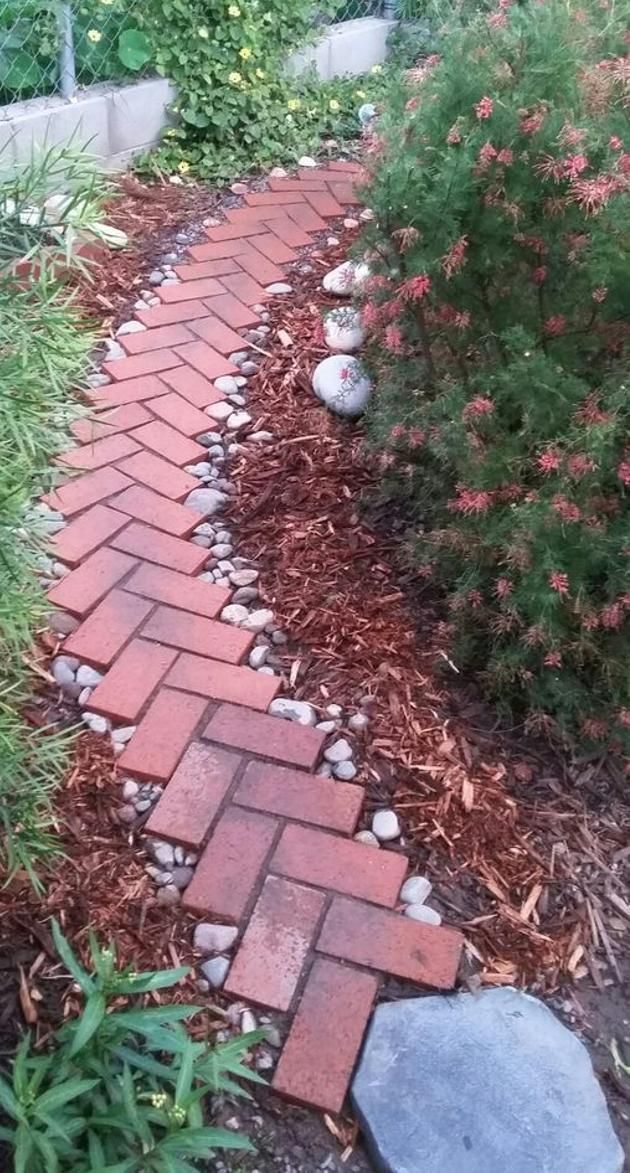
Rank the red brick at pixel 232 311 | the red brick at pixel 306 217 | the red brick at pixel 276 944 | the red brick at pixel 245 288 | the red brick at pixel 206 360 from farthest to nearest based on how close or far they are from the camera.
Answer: the red brick at pixel 306 217
the red brick at pixel 245 288
the red brick at pixel 232 311
the red brick at pixel 206 360
the red brick at pixel 276 944

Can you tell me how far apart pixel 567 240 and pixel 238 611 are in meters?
1.15

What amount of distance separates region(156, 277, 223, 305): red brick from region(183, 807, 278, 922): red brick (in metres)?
2.16

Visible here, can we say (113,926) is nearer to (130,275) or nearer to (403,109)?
(403,109)

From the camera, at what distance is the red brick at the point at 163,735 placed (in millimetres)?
2189

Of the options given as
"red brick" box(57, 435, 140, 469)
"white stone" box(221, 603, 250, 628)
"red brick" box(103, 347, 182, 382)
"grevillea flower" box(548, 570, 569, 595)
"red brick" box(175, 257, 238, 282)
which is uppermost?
"grevillea flower" box(548, 570, 569, 595)

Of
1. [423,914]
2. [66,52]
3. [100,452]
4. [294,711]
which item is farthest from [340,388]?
[66,52]

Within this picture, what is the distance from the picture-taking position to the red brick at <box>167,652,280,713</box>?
7.73 feet

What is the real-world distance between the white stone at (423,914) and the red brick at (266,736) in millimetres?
377

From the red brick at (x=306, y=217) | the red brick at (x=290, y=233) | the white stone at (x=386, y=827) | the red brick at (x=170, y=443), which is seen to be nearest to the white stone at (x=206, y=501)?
the red brick at (x=170, y=443)

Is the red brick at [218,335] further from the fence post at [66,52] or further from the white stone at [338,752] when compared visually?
the white stone at [338,752]

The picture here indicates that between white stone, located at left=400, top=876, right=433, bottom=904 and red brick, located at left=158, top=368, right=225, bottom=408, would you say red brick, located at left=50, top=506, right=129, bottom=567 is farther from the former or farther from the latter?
white stone, located at left=400, top=876, right=433, bottom=904

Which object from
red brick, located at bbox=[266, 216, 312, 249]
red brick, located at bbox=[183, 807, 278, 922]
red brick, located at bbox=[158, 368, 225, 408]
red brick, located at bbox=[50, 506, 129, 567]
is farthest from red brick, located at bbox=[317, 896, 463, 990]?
red brick, located at bbox=[266, 216, 312, 249]

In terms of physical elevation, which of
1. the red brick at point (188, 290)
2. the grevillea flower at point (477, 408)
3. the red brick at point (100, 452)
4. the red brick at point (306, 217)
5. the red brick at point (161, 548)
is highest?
the grevillea flower at point (477, 408)

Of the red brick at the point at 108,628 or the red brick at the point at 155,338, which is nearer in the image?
the red brick at the point at 108,628
